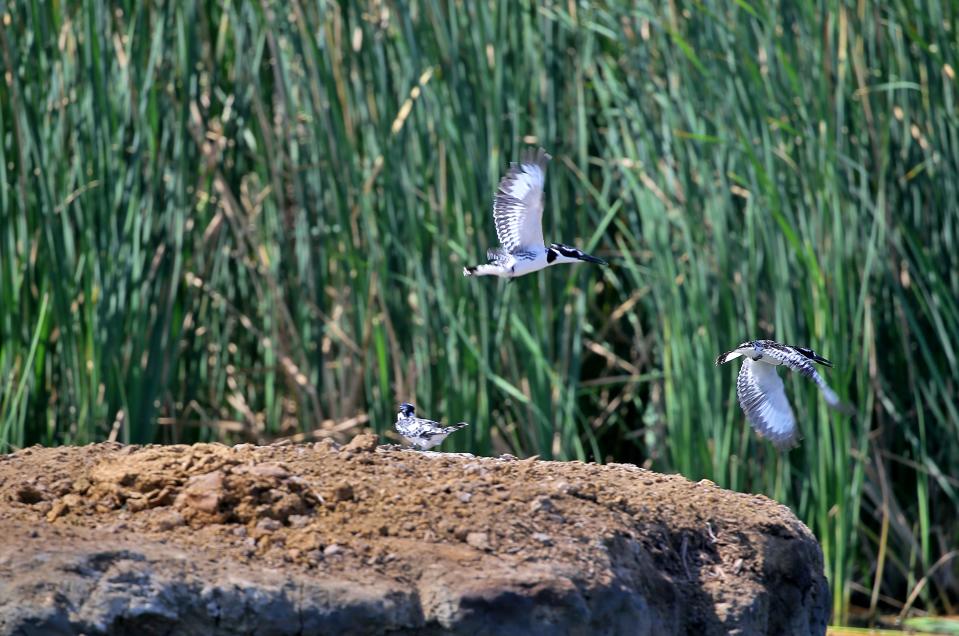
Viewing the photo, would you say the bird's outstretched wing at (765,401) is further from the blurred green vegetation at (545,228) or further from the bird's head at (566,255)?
the blurred green vegetation at (545,228)

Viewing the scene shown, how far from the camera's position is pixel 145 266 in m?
5.65

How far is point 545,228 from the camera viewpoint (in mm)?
5762

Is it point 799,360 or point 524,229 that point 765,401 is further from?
point 524,229

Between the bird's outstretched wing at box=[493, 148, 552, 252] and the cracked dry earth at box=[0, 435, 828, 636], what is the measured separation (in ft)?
3.64

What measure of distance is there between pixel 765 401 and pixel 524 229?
93 centimetres

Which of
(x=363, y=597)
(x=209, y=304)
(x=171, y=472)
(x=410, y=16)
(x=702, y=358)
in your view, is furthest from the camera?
(x=209, y=304)

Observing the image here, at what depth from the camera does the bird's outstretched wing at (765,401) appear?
3966 millimetres

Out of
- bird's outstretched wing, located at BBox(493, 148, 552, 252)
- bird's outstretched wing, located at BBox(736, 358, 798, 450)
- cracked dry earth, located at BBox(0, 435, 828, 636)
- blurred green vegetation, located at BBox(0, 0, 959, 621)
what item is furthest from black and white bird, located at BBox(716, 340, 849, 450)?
blurred green vegetation, located at BBox(0, 0, 959, 621)

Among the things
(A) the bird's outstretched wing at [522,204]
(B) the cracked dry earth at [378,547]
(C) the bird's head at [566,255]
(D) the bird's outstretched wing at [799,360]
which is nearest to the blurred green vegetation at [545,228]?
(A) the bird's outstretched wing at [522,204]

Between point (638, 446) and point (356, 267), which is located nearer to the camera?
point (356, 267)

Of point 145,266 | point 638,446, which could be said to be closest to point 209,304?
point 145,266

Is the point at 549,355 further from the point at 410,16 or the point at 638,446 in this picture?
the point at 410,16

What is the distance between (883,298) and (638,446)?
4.10ft

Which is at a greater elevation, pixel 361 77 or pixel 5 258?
pixel 361 77
